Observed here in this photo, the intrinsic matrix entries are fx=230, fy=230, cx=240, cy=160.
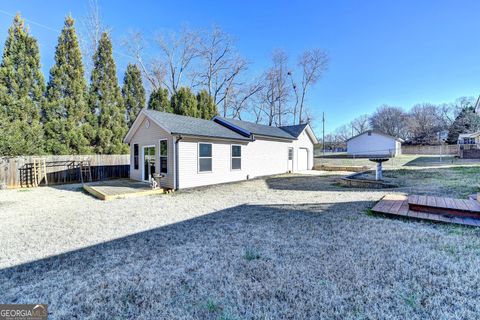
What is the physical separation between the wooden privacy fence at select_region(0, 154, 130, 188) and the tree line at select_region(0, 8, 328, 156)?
72 centimetres

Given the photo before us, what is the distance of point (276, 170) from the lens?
1545 centimetres

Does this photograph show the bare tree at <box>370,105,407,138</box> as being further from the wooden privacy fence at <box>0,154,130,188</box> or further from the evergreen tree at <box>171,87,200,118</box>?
the wooden privacy fence at <box>0,154,130,188</box>

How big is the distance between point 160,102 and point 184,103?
2.01m

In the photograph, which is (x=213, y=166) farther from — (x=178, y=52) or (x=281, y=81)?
(x=281, y=81)

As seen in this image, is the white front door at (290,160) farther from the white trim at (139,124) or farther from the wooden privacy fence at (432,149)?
the wooden privacy fence at (432,149)

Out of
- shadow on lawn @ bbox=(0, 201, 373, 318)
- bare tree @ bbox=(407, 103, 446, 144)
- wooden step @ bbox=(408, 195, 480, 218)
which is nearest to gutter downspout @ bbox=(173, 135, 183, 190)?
shadow on lawn @ bbox=(0, 201, 373, 318)

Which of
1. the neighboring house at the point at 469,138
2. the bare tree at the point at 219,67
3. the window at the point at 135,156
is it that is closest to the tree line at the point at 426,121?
the neighboring house at the point at 469,138

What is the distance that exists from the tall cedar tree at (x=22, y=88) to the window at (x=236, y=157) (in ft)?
34.0

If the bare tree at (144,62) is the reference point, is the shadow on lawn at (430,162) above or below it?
below

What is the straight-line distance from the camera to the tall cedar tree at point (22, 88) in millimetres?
11852

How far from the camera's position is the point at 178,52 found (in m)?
24.1

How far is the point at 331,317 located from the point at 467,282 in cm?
175

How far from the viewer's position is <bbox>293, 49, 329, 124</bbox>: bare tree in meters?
28.2

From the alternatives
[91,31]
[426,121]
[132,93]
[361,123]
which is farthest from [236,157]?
[361,123]
